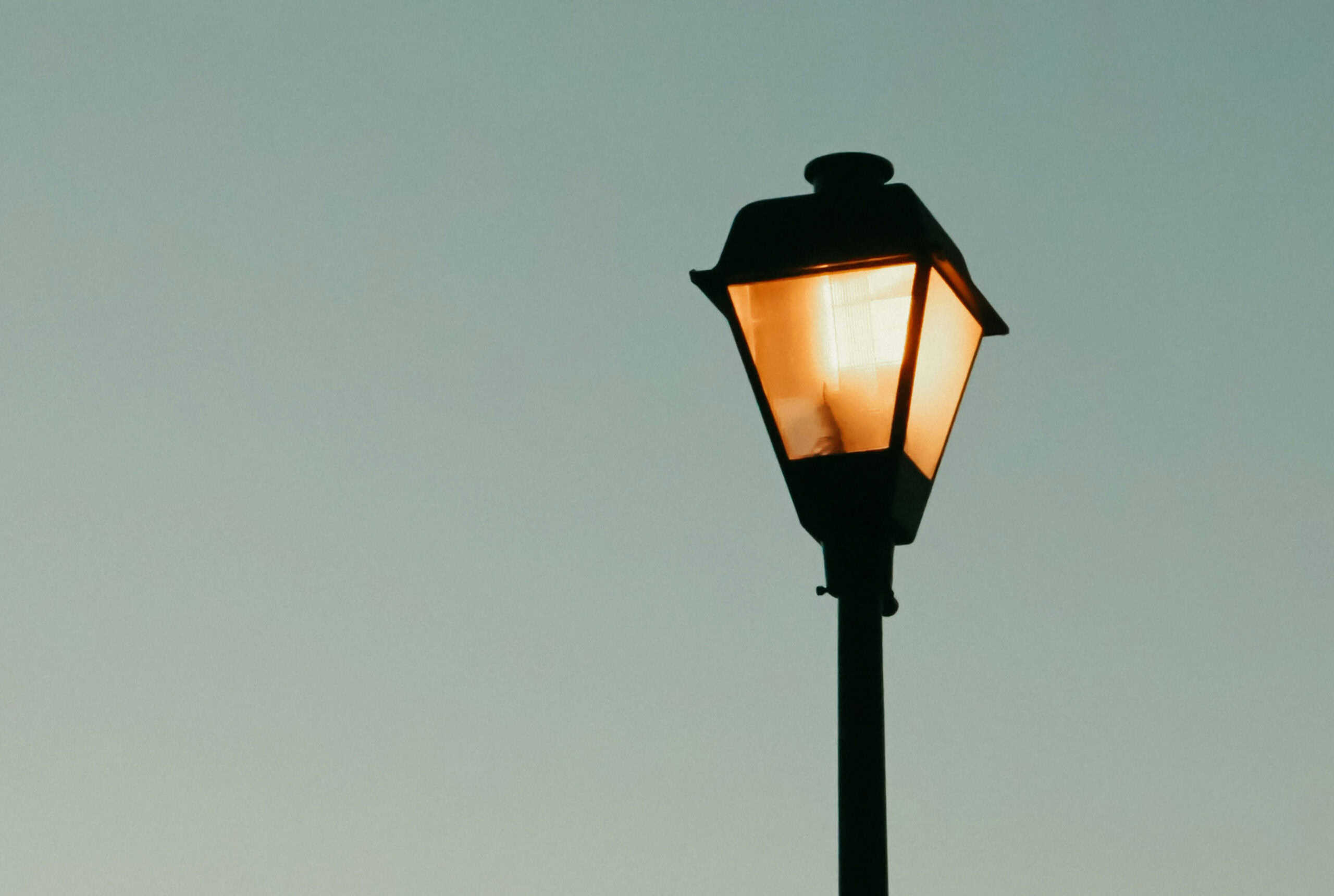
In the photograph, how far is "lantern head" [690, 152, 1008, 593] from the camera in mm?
3957

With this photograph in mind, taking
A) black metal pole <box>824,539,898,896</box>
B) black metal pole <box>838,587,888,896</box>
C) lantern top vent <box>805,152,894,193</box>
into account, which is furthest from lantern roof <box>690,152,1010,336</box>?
black metal pole <box>838,587,888,896</box>

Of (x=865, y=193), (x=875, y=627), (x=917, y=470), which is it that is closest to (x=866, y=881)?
(x=875, y=627)

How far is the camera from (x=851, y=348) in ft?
13.0

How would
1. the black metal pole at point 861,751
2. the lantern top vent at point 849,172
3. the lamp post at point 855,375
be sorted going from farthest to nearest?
the lantern top vent at point 849,172, the lamp post at point 855,375, the black metal pole at point 861,751

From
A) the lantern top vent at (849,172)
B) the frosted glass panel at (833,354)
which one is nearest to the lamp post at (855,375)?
the frosted glass panel at (833,354)

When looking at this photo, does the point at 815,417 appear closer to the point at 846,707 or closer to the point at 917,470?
the point at 917,470

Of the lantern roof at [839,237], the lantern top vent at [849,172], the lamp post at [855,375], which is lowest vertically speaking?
the lamp post at [855,375]

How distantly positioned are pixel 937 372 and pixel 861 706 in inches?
32.1

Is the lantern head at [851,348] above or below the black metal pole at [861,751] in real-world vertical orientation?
above

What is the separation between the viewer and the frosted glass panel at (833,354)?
3949mm

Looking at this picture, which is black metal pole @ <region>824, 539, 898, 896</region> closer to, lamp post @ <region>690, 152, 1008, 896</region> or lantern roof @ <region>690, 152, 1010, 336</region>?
lamp post @ <region>690, 152, 1008, 896</region>

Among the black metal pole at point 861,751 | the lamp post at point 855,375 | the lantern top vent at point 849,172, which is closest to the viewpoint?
the black metal pole at point 861,751

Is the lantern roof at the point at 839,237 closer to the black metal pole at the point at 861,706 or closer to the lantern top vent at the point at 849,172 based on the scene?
the lantern top vent at the point at 849,172

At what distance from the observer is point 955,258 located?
418 cm
